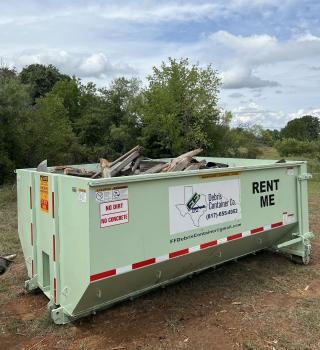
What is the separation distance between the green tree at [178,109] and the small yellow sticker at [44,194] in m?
28.3

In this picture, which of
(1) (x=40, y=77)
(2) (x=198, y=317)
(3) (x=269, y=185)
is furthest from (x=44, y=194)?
(1) (x=40, y=77)

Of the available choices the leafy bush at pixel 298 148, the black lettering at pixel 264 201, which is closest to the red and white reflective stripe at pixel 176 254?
the black lettering at pixel 264 201

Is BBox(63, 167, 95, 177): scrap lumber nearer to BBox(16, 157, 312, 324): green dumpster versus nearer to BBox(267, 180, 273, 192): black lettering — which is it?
BBox(16, 157, 312, 324): green dumpster

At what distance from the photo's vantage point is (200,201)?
177 inches

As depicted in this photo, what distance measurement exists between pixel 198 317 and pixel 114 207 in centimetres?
167

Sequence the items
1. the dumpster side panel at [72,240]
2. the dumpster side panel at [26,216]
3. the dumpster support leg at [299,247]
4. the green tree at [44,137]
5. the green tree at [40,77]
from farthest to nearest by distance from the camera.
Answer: the green tree at [40,77], the green tree at [44,137], the dumpster support leg at [299,247], the dumpster side panel at [26,216], the dumpster side panel at [72,240]

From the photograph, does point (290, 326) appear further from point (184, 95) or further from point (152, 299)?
point (184, 95)

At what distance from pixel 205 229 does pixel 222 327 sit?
3.50ft

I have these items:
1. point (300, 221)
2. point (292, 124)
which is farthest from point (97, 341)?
point (292, 124)

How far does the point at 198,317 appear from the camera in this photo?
174 inches

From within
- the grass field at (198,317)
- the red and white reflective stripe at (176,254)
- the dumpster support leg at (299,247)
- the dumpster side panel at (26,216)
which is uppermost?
the dumpster side panel at (26,216)

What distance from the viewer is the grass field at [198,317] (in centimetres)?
390

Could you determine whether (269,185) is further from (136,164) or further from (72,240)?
(72,240)

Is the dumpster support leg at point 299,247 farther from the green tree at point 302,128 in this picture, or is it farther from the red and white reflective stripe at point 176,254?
the green tree at point 302,128
